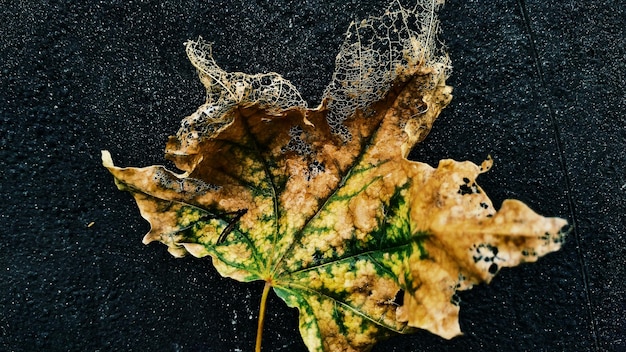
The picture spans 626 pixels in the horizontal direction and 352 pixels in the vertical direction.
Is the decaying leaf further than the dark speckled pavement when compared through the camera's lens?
No

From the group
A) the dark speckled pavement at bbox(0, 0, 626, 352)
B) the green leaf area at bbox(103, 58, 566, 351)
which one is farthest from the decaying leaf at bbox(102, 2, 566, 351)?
the dark speckled pavement at bbox(0, 0, 626, 352)

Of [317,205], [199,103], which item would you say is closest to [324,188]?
[317,205]

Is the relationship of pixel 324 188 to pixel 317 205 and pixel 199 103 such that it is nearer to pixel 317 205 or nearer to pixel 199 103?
pixel 317 205

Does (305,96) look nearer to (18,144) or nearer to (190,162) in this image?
(190,162)

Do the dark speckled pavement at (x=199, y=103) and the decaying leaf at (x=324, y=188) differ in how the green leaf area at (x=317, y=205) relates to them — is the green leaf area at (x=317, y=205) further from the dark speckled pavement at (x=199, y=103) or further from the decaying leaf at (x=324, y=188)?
the dark speckled pavement at (x=199, y=103)

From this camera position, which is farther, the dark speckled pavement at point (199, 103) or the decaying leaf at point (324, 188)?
the dark speckled pavement at point (199, 103)

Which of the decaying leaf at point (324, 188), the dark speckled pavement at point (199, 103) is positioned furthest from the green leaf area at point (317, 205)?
the dark speckled pavement at point (199, 103)

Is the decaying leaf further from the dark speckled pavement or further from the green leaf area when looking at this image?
the dark speckled pavement

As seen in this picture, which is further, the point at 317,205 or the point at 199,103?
the point at 199,103
